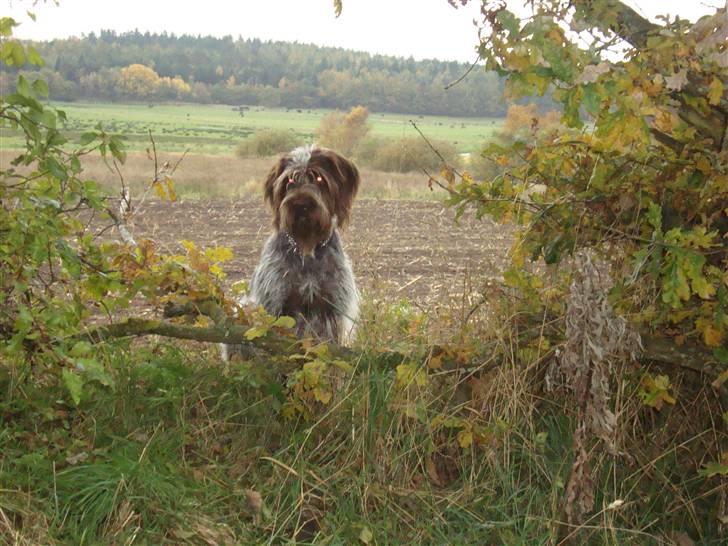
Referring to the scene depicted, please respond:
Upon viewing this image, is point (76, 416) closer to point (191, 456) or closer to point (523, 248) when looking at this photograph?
point (191, 456)

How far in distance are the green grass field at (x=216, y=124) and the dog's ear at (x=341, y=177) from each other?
1502 inches

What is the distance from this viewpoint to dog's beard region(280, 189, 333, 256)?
5492mm

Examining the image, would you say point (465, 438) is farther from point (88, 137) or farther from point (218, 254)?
point (88, 137)

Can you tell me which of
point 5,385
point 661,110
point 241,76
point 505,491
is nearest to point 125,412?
point 5,385

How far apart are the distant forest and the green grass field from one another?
6.52 feet

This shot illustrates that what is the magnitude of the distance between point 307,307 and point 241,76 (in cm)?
8197

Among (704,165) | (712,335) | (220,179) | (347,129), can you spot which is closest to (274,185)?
(704,165)

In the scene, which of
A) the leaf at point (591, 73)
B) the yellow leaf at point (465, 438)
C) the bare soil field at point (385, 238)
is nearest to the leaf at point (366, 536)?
the yellow leaf at point (465, 438)

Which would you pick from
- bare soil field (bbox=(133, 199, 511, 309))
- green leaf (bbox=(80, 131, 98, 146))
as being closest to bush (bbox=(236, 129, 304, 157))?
bare soil field (bbox=(133, 199, 511, 309))

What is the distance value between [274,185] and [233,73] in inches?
3213

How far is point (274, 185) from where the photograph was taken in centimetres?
577

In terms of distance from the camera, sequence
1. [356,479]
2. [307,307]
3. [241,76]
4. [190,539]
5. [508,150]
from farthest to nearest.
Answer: [241,76], [307,307], [508,150], [356,479], [190,539]

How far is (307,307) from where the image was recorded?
5.58 meters

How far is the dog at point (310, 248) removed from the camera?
550 centimetres
